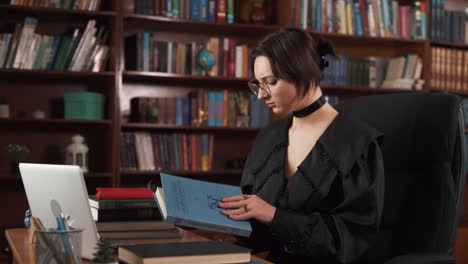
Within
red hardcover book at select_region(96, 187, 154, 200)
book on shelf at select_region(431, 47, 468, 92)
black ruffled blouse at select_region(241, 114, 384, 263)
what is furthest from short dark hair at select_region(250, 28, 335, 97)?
book on shelf at select_region(431, 47, 468, 92)

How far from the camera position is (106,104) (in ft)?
13.7

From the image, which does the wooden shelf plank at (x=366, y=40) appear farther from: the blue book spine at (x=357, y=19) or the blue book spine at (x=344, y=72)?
the blue book spine at (x=344, y=72)

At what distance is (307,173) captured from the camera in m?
1.85

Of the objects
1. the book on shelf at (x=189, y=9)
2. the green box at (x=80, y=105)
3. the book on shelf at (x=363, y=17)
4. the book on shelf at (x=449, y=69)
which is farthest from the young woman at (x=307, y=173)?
the book on shelf at (x=449, y=69)

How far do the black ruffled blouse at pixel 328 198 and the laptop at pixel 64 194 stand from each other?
0.52 m

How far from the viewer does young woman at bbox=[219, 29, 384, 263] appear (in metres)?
1.72

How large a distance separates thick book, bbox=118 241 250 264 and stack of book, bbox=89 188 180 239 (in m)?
0.31

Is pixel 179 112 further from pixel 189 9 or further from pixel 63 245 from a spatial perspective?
pixel 63 245

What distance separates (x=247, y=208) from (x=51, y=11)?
2622 millimetres

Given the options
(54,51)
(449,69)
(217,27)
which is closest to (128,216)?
(54,51)

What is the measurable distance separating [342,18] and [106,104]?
1.58 meters

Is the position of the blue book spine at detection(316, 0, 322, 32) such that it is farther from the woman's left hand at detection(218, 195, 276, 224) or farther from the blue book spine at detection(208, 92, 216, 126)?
the woman's left hand at detection(218, 195, 276, 224)

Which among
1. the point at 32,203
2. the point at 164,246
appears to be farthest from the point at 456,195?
the point at 32,203

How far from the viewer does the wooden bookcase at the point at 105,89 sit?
398 cm
